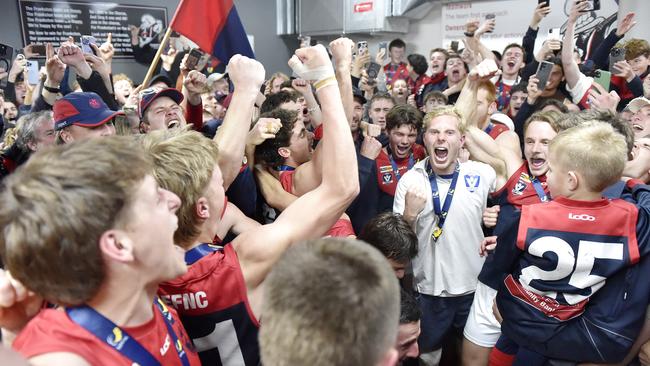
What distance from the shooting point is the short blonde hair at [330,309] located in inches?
33.7

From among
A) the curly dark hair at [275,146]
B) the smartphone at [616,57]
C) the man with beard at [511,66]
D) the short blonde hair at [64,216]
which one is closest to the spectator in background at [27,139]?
the curly dark hair at [275,146]

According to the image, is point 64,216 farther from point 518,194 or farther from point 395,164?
point 395,164

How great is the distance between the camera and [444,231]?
282cm

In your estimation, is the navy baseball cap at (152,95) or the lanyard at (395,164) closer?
the navy baseball cap at (152,95)

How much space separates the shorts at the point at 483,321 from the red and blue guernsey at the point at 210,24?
88.8 inches

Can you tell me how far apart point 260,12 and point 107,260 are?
39.8 feet

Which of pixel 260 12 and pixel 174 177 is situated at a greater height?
pixel 260 12

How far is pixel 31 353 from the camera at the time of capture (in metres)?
0.98

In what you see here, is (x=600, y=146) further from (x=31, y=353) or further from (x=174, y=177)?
(x=31, y=353)

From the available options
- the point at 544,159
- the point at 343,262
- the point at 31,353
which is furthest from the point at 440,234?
the point at 31,353

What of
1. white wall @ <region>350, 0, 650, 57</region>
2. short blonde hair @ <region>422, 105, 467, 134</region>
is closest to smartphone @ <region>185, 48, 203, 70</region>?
short blonde hair @ <region>422, 105, 467, 134</region>

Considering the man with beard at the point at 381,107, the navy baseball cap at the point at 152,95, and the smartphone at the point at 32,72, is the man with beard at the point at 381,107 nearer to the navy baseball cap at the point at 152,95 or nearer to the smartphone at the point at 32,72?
the navy baseball cap at the point at 152,95

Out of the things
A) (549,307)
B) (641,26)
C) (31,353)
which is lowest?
(549,307)

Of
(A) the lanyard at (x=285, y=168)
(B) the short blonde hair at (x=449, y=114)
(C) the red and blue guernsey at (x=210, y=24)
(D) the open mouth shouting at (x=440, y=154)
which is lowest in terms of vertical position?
(A) the lanyard at (x=285, y=168)
